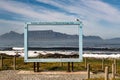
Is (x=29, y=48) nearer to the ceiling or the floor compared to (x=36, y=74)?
nearer to the ceiling

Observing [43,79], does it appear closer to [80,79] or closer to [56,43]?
[80,79]

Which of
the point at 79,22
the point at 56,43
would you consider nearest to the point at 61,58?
the point at 56,43

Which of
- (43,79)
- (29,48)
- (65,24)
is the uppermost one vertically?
(65,24)

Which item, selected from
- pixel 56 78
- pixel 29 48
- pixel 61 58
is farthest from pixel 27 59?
pixel 56 78

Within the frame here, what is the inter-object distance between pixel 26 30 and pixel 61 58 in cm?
344

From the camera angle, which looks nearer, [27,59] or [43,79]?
[43,79]

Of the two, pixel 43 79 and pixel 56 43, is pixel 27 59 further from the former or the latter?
pixel 43 79

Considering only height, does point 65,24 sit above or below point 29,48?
above

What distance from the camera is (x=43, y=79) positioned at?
A: 2373 cm

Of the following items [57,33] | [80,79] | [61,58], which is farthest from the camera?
[61,58]

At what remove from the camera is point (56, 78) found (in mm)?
24359

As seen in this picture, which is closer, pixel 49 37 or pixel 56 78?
pixel 56 78

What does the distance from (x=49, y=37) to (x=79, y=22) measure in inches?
102

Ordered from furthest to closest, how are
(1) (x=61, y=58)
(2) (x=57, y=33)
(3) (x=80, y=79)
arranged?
(1) (x=61, y=58)
(2) (x=57, y=33)
(3) (x=80, y=79)
